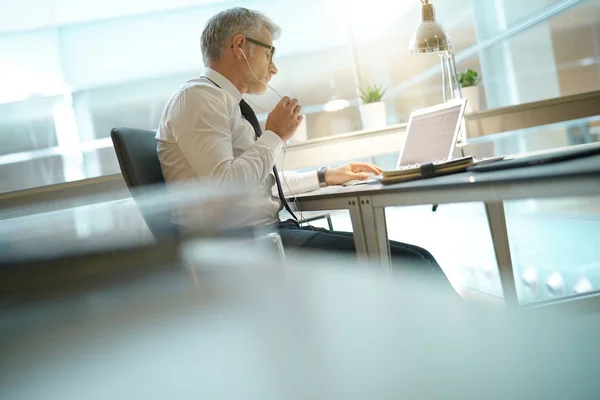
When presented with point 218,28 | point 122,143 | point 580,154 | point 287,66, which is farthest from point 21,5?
point 580,154

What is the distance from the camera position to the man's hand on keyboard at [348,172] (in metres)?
1.91

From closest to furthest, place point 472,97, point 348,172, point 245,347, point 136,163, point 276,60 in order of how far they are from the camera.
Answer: point 245,347 < point 136,163 < point 348,172 < point 472,97 < point 276,60

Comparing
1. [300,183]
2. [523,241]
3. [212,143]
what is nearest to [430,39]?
[300,183]

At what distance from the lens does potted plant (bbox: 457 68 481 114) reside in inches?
115

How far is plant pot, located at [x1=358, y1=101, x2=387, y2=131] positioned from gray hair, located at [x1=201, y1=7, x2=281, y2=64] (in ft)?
4.09

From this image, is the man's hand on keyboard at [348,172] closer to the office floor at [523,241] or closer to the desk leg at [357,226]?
the desk leg at [357,226]

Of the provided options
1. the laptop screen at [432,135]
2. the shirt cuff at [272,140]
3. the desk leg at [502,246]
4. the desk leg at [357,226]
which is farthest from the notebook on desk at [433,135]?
the desk leg at [502,246]

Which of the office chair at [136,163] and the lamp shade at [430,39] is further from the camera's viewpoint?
the lamp shade at [430,39]

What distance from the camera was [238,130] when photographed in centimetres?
171

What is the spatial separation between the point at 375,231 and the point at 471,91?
1.83 meters

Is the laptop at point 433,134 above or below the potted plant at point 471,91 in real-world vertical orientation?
below

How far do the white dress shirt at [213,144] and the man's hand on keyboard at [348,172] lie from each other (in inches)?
11.5

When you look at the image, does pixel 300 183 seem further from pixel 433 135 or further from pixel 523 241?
pixel 523 241

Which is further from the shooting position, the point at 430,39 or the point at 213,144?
the point at 430,39
